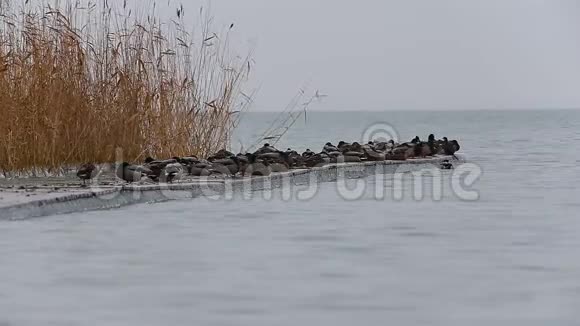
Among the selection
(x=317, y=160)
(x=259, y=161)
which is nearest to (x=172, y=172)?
(x=259, y=161)

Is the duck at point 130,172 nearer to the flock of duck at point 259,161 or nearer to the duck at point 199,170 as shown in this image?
the flock of duck at point 259,161

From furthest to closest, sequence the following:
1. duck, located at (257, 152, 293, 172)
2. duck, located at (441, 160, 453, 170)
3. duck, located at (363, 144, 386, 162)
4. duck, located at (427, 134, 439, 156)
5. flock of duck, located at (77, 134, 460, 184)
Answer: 1. duck, located at (427, 134, 439, 156)
2. duck, located at (441, 160, 453, 170)
3. duck, located at (363, 144, 386, 162)
4. duck, located at (257, 152, 293, 172)
5. flock of duck, located at (77, 134, 460, 184)

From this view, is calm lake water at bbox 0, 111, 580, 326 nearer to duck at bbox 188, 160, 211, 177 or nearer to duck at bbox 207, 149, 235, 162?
duck at bbox 188, 160, 211, 177

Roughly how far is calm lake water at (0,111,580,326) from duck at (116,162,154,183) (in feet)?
1.91

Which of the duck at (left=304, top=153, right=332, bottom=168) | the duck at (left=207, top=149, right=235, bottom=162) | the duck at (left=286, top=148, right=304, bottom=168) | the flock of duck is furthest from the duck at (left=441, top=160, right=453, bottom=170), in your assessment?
the duck at (left=207, top=149, right=235, bottom=162)

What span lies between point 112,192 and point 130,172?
73 centimetres

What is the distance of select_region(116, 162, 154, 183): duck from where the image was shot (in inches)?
299

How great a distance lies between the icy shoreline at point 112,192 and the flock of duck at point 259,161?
0.17 m

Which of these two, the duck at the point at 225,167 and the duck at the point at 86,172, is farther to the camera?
the duck at the point at 225,167

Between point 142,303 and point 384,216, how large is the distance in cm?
293

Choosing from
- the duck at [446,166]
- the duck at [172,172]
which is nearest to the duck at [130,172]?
the duck at [172,172]

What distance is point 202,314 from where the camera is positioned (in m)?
3.60

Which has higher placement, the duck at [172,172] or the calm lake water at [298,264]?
the duck at [172,172]

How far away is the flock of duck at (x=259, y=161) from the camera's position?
7711 mm
